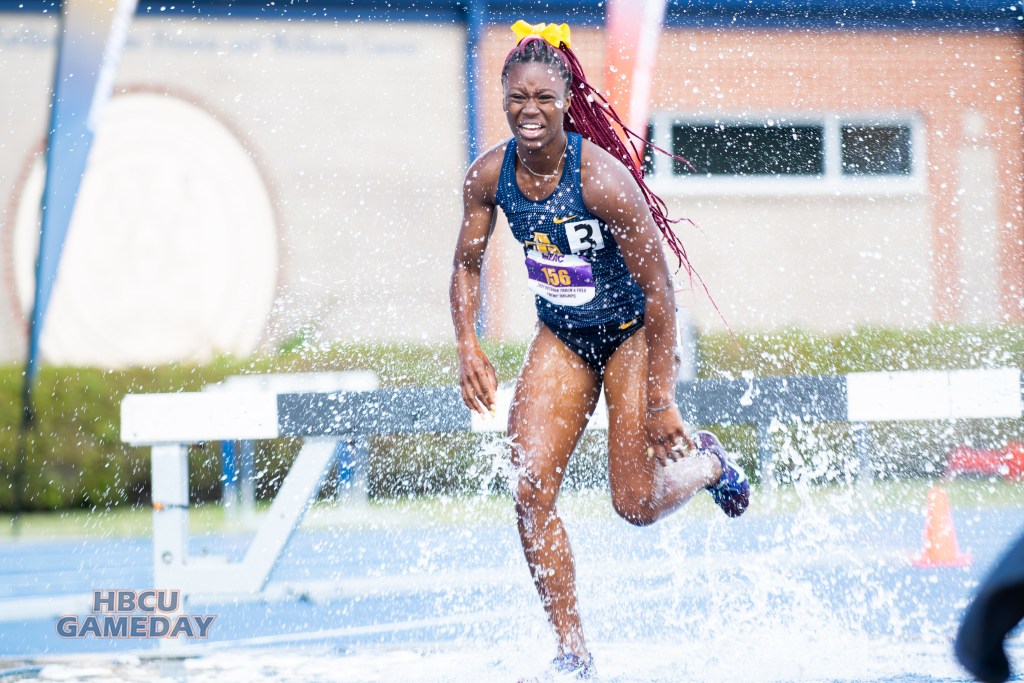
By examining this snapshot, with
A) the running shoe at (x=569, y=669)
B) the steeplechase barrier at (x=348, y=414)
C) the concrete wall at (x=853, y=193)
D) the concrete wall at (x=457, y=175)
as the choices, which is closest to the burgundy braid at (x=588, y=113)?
the steeplechase barrier at (x=348, y=414)

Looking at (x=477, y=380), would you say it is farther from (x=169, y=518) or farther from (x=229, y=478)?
(x=229, y=478)

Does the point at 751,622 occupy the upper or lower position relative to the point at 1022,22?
lower

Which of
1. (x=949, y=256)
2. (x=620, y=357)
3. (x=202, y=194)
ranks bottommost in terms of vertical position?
(x=949, y=256)

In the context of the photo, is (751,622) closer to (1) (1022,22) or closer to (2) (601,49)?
(2) (601,49)

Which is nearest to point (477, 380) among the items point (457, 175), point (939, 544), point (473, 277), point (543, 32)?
point (473, 277)

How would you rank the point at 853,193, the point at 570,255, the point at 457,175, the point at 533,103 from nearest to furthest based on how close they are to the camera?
the point at 533,103
the point at 570,255
the point at 457,175
the point at 853,193

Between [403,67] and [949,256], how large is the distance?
20.7 feet

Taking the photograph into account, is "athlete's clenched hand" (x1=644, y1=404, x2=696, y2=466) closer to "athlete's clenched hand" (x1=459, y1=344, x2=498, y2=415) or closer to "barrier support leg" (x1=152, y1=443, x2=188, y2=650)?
"athlete's clenched hand" (x1=459, y1=344, x2=498, y2=415)

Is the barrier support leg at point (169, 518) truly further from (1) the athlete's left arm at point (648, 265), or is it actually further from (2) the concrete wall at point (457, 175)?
(2) the concrete wall at point (457, 175)

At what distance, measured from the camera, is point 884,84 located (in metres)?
13.3

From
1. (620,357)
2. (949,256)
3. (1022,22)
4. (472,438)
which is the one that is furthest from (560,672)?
(1022,22)

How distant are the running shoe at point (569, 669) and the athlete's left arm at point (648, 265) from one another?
2.18 feet

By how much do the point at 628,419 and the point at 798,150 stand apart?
10.3 m

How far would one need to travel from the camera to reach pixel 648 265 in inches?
144
